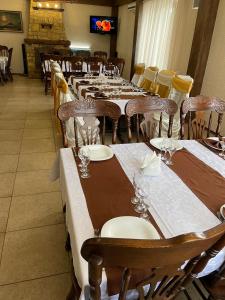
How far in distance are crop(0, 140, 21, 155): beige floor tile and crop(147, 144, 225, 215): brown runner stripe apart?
2116mm

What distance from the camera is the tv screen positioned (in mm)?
7269

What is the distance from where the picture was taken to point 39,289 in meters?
1.30

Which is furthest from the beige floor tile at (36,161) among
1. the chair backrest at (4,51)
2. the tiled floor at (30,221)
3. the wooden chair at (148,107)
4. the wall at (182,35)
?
the chair backrest at (4,51)

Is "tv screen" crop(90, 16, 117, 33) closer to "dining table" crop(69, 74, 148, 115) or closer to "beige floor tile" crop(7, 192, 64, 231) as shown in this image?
"dining table" crop(69, 74, 148, 115)

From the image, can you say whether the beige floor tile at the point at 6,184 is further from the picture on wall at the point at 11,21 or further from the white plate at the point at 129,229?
the picture on wall at the point at 11,21

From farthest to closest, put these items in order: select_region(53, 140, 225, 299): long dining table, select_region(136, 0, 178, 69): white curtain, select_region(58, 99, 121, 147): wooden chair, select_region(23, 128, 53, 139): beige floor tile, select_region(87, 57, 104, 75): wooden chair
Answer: select_region(87, 57, 104, 75): wooden chair < select_region(136, 0, 178, 69): white curtain < select_region(23, 128, 53, 139): beige floor tile < select_region(58, 99, 121, 147): wooden chair < select_region(53, 140, 225, 299): long dining table

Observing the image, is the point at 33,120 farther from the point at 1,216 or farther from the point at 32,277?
the point at 32,277

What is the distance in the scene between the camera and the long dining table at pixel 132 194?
2.75 feet

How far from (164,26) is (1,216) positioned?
4605 millimetres

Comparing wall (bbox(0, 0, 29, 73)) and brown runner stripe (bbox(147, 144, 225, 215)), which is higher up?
wall (bbox(0, 0, 29, 73))

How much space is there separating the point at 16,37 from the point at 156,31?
4652 millimetres

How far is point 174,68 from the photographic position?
14.7 feet

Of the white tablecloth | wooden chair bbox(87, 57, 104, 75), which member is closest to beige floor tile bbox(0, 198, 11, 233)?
Answer: wooden chair bbox(87, 57, 104, 75)

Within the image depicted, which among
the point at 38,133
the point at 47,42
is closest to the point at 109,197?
the point at 38,133
